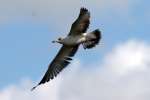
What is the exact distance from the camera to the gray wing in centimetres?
2438

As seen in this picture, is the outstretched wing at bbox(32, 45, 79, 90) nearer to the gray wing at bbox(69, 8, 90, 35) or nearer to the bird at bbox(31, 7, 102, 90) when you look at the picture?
the bird at bbox(31, 7, 102, 90)

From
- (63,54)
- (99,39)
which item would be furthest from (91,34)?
(63,54)

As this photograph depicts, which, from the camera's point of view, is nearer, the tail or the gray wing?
the tail

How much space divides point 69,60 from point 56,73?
75cm

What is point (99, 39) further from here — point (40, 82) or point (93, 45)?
point (40, 82)

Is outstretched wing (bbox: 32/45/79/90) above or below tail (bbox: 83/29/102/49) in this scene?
above

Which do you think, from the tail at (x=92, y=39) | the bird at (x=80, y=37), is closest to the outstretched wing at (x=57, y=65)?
the bird at (x=80, y=37)

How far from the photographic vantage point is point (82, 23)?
24.4 metres

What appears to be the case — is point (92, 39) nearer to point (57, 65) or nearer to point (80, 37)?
point (80, 37)

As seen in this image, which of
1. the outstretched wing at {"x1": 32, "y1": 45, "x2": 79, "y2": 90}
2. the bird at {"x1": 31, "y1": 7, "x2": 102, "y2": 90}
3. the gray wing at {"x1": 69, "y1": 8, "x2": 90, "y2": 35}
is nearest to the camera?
the bird at {"x1": 31, "y1": 7, "x2": 102, "y2": 90}

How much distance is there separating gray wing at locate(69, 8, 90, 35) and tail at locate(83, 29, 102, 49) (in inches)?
17.2

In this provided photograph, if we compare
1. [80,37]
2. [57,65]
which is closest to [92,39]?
[80,37]

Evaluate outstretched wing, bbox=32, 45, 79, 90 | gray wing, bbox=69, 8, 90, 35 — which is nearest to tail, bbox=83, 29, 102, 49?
gray wing, bbox=69, 8, 90, 35

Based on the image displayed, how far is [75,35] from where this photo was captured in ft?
79.6
